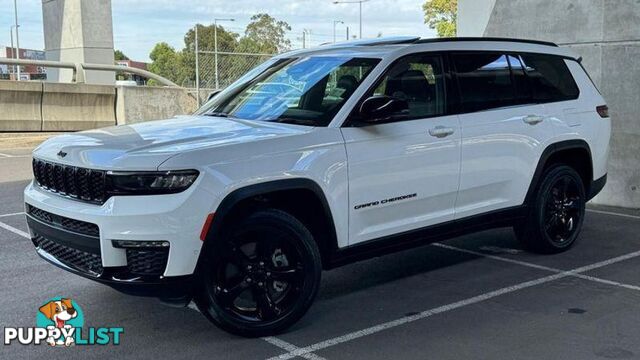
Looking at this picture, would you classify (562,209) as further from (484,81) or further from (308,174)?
(308,174)

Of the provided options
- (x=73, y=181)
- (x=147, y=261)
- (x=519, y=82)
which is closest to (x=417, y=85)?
(x=519, y=82)

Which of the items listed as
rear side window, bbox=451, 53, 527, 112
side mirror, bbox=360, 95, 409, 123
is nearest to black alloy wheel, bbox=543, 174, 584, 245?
rear side window, bbox=451, 53, 527, 112

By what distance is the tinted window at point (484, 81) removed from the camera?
5.51 meters

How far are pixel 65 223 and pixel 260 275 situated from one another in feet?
4.14

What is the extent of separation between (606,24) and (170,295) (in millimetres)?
6929

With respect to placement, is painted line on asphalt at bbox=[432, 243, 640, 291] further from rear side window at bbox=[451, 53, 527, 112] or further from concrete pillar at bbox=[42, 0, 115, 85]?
concrete pillar at bbox=[42, 0, 115, 85]

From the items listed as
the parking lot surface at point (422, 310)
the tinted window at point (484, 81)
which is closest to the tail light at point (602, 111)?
the tinted window at point (484, 81)

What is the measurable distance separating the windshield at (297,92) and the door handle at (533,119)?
163 cm

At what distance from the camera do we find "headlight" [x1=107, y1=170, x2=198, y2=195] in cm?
390

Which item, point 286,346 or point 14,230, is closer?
point 286,346

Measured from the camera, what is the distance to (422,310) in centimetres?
493

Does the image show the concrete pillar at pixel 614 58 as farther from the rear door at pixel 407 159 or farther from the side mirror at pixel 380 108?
the side mirror at pixel 380 108

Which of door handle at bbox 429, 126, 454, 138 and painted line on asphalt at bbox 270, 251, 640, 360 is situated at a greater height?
door handle at bbox 429, 126, 454, 138

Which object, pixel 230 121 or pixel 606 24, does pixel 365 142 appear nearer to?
pixel 230 121
